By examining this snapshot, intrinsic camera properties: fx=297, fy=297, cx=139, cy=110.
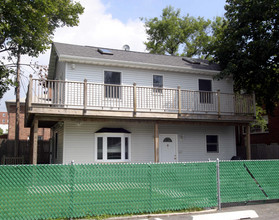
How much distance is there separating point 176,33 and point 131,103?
25.2 metres

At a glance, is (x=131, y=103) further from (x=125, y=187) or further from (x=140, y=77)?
(x=125, y=187)

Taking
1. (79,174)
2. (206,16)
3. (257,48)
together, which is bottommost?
(79,174)

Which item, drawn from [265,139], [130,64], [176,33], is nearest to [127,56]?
[130,64]

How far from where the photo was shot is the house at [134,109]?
13.5 m

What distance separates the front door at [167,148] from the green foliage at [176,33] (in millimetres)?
23183

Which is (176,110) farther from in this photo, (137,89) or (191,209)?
(191,209)

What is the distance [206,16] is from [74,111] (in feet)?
103

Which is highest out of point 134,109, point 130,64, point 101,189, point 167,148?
point 130,64

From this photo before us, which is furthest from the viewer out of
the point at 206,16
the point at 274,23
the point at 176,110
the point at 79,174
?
the point at 206,16

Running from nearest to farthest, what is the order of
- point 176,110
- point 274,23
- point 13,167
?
point 13,167 < point 176,110 < point 274,23

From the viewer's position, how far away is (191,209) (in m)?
7.83

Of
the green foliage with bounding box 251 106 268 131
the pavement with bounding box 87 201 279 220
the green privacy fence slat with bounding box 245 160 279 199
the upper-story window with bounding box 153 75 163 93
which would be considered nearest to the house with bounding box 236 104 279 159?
the green foliage with bounding box 251 106 268 131

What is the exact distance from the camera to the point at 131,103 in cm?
1488

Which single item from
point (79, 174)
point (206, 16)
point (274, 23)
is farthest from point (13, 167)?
point (206, 16)
